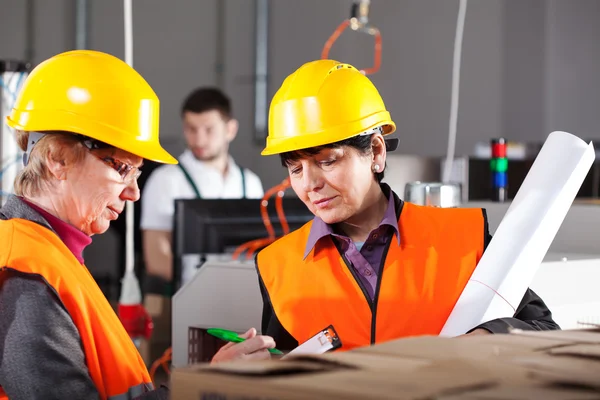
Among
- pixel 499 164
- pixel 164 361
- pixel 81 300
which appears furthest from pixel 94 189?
pixel 164 361

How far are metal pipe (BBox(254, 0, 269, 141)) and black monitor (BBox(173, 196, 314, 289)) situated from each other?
3.42 meters

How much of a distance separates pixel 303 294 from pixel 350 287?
0.29 feet

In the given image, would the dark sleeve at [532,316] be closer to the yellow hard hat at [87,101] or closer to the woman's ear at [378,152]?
the woman's ear at [378,152]

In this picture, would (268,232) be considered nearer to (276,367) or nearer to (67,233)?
(67,233)

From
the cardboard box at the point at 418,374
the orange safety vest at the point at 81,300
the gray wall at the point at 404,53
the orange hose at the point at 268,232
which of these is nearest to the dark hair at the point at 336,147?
the orange safety vest at the point at 81,300

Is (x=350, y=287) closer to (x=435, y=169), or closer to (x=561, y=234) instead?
(x=561, y=234)

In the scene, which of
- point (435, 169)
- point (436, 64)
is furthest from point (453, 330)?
point (436, 64)

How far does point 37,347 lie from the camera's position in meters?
1.25

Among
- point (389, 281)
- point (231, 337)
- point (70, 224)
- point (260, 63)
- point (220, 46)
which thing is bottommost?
point (231, 337)

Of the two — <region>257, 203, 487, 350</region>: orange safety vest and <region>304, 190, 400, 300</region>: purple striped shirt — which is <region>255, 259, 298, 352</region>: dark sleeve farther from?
<region>304, 190, 400, 300</region>: purple striped shirt

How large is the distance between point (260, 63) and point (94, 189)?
4566 millimetres

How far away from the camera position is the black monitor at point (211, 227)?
2.46m

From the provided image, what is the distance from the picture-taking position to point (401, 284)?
1.66 metres

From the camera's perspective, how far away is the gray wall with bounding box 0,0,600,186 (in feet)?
17.5
